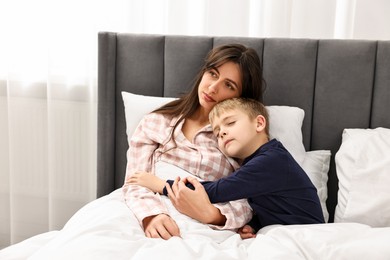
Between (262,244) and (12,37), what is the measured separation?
5.90 feet

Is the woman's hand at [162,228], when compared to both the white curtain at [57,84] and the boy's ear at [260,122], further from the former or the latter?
the white curtain at [57,84]

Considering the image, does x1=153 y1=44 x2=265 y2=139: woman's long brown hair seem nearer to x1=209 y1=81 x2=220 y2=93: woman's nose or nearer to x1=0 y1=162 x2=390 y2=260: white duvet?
x1=209 y1=81 x2=220 y2=93: woman's nose

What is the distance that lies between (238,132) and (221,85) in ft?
0.72

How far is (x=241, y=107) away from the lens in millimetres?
1598

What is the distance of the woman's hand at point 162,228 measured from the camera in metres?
1.33

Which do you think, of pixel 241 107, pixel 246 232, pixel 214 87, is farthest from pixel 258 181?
pixel 214 87

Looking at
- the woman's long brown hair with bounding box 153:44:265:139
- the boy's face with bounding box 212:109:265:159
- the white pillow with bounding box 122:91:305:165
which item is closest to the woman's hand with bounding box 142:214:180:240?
→ the boy's face with bounding box 212:109:265:159

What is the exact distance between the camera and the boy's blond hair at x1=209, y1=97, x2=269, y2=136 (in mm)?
1599

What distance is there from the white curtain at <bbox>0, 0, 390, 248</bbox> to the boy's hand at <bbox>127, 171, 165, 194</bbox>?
0.86 meters

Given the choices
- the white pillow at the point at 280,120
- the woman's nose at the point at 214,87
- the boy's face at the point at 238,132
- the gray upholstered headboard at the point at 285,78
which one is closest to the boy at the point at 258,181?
the boy's face at the point at 238,132

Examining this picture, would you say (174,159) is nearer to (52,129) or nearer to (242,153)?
(242,153)

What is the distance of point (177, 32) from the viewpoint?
89.4 inches

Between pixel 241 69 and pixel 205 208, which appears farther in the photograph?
pixel 241 69

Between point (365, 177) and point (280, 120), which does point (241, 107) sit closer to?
point (280, 120)
